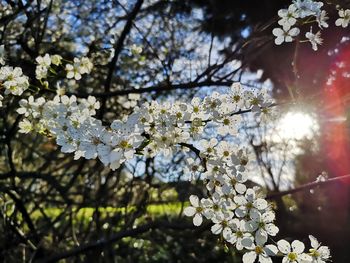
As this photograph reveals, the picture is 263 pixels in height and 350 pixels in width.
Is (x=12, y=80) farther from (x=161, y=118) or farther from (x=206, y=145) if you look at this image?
(x=206, y=145)

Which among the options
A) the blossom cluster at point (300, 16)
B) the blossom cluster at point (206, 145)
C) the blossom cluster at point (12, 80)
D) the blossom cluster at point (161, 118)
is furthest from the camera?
the blossom cluster at point (12, 80)

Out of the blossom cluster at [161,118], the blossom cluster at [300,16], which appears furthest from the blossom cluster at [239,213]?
the blossom cluster at [300,16]

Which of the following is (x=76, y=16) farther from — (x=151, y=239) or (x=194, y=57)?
(x=151, y=239)

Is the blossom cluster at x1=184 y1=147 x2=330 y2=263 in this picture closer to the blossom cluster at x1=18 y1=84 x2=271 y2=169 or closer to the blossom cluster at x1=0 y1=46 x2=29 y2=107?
the blossom cluster at x1=18 y1=84 x2=271 y2=169

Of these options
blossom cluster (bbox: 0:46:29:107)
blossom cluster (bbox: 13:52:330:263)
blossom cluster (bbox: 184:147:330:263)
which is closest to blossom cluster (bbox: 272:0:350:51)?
blossom cluster (bbox: 13:52:330:263)

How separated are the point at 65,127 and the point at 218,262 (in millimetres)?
3793

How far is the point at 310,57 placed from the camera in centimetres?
498

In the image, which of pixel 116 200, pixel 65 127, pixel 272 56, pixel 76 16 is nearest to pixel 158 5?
pixel 76 16

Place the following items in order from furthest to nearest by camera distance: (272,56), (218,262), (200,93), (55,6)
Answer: (272,56) → (218,262) → (200,93) → (55,6)

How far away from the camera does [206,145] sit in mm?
1944

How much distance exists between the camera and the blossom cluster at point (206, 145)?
1.55 m

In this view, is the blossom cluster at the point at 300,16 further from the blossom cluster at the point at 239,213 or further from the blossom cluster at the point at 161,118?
the blossom cluster at the point at 239,213

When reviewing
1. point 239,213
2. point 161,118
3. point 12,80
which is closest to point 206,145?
point 161,118

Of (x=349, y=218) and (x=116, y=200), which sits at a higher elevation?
(x=116, y=200)
